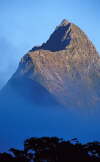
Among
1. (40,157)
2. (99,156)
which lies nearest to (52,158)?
(40,157)

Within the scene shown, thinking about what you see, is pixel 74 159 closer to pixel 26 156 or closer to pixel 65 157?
pixel 65 157

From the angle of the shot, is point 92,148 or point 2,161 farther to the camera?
point 92,148

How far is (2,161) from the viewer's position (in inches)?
1902

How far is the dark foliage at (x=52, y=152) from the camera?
49469 mm

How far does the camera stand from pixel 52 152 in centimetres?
5031

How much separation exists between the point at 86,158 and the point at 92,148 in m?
1.97

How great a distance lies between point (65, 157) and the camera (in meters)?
49.5

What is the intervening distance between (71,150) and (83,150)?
1.28m

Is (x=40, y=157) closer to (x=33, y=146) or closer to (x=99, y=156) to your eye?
(x=33, y=146)

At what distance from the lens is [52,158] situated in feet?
164

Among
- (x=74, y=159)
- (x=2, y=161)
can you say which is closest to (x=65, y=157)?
(x=74, y=159)

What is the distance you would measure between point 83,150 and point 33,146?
399cm

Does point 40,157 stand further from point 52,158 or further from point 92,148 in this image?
point 92,148

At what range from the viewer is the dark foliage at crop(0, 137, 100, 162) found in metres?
49.5
